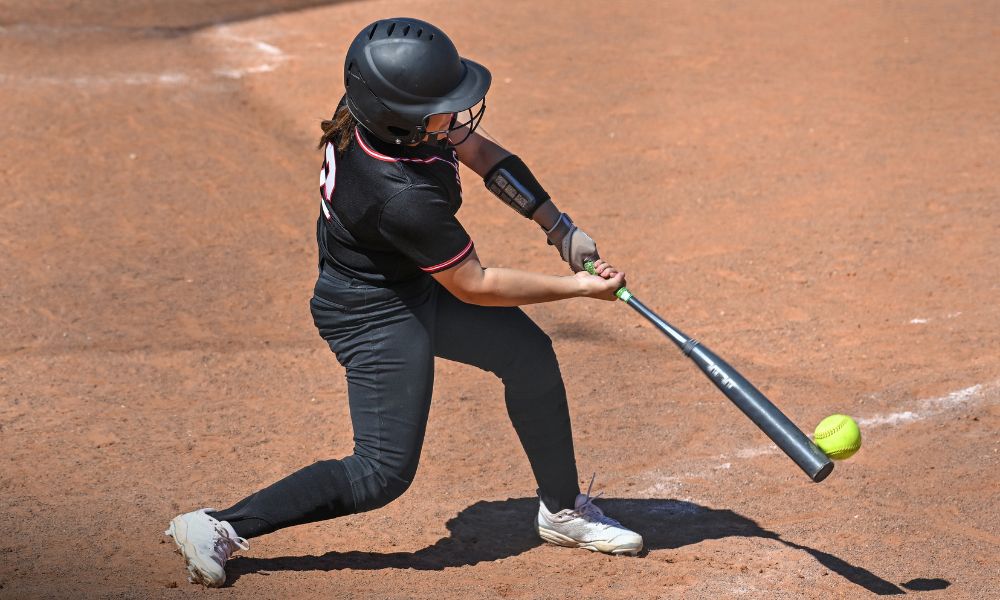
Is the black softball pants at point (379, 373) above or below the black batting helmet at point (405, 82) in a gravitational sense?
below

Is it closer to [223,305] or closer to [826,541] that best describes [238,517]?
[826,541]

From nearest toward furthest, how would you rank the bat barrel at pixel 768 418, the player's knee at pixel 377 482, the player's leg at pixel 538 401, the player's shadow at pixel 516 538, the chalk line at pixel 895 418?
1. the bat barrel at pixel 768 418
2. the player's knee at pixel 377 482
3. the player's leg at pixel 538 401
4. the player's shadow at pixel 516 538
5. the chalk line at pixel 895 418

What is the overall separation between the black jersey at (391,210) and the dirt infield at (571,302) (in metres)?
1.09

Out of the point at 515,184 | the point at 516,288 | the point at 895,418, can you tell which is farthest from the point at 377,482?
the point at 895,418

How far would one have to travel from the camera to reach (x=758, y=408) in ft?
12.8

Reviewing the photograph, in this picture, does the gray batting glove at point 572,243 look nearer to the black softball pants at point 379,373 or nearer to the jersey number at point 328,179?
the black softball pants at point 379,373

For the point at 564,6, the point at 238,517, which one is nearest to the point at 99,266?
the point at 238,517

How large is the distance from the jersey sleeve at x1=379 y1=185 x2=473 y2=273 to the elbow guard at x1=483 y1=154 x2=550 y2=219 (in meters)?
0.61

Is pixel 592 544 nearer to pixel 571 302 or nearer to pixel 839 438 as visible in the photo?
pixel 839 438

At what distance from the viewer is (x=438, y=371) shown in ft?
19.8

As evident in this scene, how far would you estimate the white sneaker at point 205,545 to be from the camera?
3.71 meters

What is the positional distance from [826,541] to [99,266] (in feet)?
15.4

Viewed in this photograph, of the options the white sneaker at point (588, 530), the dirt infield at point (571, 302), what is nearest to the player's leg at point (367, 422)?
the dirt infield at point (571, 302)

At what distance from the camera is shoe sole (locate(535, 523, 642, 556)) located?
423 centimetres
